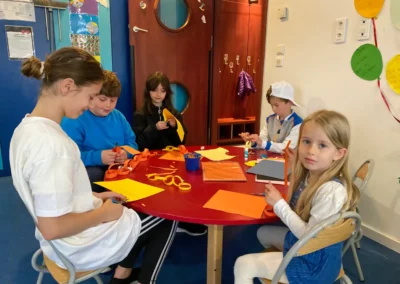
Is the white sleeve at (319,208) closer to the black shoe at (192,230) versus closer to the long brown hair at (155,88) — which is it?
the black shoe at (192,230)

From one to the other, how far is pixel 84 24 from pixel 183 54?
107 cm

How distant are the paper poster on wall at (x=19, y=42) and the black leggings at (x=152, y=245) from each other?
2428 mm

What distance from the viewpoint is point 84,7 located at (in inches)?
117

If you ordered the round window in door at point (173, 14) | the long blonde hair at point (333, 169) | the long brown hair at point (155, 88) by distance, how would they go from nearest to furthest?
the long blonde hair at point (333, 169) → the long brown hair at point (155, 88) → the round window in door at point (173, 14)

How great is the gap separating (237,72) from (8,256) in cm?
342

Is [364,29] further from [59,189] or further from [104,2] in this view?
[104,2]

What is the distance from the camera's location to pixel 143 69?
322cm

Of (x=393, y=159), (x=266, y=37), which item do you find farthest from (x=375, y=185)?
(x=266, y=37)

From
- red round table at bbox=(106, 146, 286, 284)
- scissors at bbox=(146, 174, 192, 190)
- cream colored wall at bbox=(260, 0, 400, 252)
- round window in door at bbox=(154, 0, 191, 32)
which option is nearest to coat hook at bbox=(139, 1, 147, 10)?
round window in door at bbox=(154, 0, 191, 32)

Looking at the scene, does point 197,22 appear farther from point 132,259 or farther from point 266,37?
point 132,259

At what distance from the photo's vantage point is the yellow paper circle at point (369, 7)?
6.06 ft

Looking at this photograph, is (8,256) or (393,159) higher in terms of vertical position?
(393,159)

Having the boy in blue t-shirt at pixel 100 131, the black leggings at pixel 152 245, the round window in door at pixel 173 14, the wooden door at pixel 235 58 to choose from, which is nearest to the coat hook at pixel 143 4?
the round window in door at pixel 173 14

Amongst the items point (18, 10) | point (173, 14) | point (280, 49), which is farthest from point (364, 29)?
point (18, 10)
